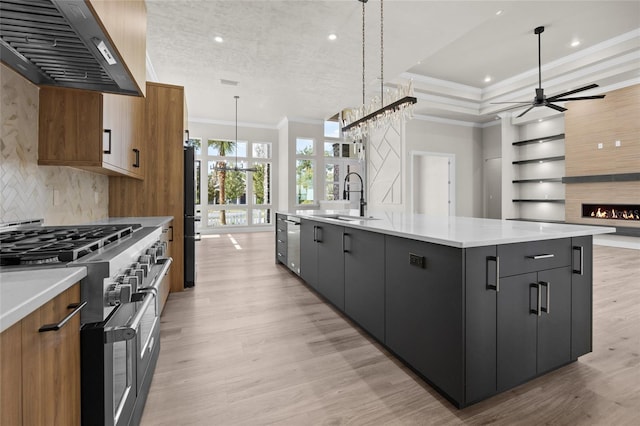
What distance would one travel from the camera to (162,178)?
3.28 m

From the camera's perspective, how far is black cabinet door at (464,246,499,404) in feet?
4.67

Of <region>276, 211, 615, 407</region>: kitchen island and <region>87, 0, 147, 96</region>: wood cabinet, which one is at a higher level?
<region>87, 0, 147, 96</region>: wood cabinet

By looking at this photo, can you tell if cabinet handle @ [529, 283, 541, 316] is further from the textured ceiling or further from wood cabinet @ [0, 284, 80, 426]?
the textured ceiling

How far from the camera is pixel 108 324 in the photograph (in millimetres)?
943

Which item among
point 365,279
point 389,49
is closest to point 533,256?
point 365,279

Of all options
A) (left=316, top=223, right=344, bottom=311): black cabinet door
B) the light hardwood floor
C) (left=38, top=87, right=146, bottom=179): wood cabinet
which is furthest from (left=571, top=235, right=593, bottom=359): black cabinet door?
(left=38, top=87, right=146, bottom=179): wood cabinet

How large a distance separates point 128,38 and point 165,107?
1949 mm

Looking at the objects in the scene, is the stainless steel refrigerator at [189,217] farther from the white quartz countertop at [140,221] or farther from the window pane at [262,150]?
the window pane at [262,150]

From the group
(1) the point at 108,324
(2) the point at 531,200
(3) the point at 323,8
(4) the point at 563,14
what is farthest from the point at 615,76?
(1) the point at 108,324

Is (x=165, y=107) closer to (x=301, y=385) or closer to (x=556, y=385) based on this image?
(x=301, y=385)

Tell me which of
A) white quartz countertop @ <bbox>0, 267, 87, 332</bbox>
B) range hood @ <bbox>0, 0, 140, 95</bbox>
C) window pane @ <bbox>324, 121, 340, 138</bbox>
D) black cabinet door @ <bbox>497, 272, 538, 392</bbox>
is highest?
window pane @ <bbox>324, 121, 340, 138</bbox>

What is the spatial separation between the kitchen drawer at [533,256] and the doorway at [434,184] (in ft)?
23.3

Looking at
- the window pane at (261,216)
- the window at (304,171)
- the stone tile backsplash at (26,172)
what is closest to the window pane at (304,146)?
the window at (304,171)

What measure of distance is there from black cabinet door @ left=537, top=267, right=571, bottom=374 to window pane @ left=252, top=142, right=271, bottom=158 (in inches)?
357
